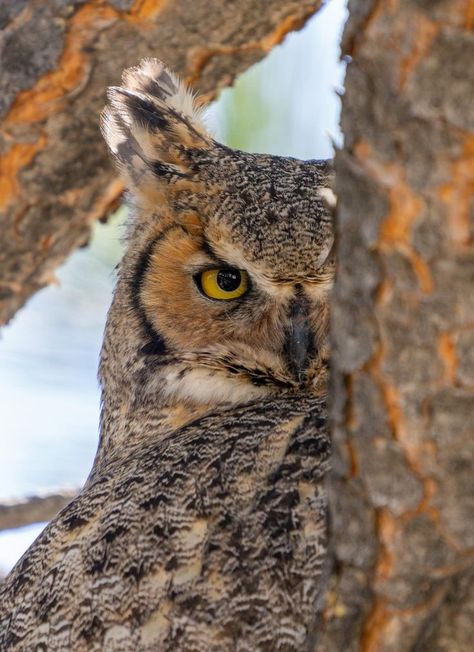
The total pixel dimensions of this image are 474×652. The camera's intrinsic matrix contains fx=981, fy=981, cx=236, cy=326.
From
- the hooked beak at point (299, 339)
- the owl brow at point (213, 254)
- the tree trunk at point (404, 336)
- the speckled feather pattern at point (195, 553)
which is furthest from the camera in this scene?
the owl brow at point (213, 254)

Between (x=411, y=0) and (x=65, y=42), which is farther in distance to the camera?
(x=65, y=42)

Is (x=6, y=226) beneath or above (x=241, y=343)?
above

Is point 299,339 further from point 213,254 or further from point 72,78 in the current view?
point 72,78

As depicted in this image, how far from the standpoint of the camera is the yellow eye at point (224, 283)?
6.68 ft

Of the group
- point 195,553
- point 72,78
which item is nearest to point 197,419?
point 195,553

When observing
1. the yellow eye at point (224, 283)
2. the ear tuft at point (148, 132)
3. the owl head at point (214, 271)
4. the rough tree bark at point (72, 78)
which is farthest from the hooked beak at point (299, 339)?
the rough tree bark at point (72, 78)

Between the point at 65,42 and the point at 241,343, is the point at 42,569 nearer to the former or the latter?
the point at 241,343

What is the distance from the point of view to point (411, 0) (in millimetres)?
814

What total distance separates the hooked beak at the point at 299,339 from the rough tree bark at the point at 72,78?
87 cm

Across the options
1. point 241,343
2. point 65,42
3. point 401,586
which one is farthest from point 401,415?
point 65,42

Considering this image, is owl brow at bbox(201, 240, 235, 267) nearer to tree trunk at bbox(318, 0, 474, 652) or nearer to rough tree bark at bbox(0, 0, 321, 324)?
rough tree bark at bbox(0, 0, 321, 324)

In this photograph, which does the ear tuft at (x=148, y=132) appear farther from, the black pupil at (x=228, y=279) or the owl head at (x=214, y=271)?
the black pupil at (x=228, y=279)

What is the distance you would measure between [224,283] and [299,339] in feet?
0.73

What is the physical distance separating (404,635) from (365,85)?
0.53 meters
